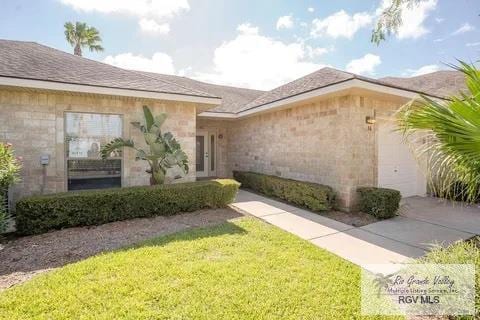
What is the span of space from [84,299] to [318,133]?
7874 mm

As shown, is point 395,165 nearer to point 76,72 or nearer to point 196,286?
point 196,286

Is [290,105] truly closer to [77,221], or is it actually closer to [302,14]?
[302,14]

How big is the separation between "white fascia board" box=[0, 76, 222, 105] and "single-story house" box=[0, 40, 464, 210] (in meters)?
0.02

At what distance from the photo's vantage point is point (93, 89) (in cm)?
712

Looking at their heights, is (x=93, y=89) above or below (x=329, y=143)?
above

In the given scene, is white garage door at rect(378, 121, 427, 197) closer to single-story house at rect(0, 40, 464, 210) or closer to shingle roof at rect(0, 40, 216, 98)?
single-story house at rect(0, 40, 464, 210)

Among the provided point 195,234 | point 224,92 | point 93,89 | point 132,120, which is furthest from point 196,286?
point 224,92

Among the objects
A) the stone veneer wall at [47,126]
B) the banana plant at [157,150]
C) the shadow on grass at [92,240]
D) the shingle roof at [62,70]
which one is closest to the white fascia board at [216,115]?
the shingle roof at [62,70]

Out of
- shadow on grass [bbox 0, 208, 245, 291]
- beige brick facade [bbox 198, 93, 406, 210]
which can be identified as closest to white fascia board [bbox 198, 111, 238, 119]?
beige brick facade [bbox 198, 93, 406, 210]

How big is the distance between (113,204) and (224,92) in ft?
37.4

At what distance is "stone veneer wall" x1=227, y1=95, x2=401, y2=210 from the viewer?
310 inches

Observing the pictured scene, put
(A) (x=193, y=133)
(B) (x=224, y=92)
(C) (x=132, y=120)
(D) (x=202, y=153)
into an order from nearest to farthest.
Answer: (C) (x=132, y=120) < (A) (x=193, y=133) < (D) (x=202, y=153) < (B) (x=224, y=92)

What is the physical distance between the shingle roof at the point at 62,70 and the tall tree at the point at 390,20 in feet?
18.8

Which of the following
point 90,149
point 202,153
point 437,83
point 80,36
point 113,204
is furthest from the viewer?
point 80,36
